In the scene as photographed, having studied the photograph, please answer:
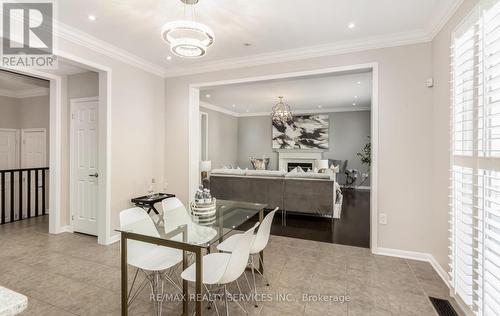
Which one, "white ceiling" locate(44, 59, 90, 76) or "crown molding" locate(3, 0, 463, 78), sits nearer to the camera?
"crown molding" locate(3, 0, 463, 78)

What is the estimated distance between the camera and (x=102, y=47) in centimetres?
346

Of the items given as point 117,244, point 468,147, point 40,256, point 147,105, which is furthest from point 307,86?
point 40,256

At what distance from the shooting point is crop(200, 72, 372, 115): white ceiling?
220 inches

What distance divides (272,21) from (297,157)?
21.9ft

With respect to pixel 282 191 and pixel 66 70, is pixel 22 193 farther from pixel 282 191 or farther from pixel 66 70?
pixel 282 191

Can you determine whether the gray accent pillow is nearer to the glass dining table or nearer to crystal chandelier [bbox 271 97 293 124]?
crystal chandelier [bbox 271 97 293 124]

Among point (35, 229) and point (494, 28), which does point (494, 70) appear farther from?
point (35, 229)

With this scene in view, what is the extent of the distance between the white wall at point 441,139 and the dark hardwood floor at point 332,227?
3.23ft

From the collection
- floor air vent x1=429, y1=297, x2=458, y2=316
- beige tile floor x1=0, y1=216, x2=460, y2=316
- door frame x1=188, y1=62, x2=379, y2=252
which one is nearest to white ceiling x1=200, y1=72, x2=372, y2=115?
door frame x1=188, y1=62, x2=379, y2=252

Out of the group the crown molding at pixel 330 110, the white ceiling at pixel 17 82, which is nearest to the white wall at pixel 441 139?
the crown molding at pixel 330 110

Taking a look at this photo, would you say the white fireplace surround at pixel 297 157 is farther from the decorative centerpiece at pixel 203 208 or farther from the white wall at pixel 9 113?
the white wall at pixel 9 113

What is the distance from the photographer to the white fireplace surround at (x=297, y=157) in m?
8.94

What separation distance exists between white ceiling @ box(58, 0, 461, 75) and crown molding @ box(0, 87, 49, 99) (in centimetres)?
373

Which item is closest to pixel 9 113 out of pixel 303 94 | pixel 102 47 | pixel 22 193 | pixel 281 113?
pixel 22 193
